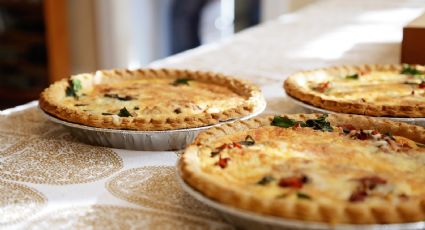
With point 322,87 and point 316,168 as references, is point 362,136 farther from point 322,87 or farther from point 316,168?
point 322,87

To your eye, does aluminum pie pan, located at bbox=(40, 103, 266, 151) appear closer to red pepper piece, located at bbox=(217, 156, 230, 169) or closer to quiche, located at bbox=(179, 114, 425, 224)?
quiche, located at bbox=(179, 114, 425, 224)

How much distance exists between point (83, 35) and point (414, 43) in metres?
3.45

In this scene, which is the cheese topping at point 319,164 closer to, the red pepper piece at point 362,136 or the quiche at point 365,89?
the red pepper piece at point 362,136

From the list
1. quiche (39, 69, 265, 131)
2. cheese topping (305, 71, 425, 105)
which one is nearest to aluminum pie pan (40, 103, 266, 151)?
quiche (39, 69, 265, 131)

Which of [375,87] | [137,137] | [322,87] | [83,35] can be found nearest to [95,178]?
[137,137]

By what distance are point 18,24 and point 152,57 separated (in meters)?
1.12

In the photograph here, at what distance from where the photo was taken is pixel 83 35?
5.18 meters

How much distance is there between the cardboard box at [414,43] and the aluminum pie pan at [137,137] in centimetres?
89

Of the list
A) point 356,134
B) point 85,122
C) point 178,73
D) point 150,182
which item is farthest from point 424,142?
point 178,73

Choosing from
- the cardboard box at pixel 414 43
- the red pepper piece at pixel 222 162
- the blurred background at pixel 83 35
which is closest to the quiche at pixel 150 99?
the red pepper piece at pixel 222 162

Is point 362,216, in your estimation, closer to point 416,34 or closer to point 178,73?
point 178,73

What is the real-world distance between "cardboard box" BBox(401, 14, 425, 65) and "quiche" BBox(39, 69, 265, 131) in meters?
0.69

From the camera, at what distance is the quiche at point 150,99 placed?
1.47 meters

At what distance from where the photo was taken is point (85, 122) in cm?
149
